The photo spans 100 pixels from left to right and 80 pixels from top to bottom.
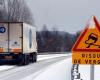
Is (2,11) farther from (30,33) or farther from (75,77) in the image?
(75,77)

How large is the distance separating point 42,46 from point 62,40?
2933 cm

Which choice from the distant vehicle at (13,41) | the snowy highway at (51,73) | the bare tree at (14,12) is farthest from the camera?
the bare tree at (14,12)

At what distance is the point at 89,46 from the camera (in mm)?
10250

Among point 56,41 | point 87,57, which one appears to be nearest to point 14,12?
point 56,41

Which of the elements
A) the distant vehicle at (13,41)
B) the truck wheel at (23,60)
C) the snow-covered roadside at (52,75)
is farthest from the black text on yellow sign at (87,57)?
the truck wheel at (23,60)

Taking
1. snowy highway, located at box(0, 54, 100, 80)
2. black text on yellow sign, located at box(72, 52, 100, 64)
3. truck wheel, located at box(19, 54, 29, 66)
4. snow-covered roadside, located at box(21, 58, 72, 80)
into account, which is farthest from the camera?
truck wheel, located at box(19, 54, 29, 66)

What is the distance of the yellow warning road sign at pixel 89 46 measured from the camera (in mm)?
10109

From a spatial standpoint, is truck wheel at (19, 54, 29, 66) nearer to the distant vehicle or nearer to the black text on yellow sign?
the distant vehicle

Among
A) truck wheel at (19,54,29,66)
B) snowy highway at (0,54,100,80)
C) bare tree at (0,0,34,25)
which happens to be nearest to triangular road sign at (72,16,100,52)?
snowy highway at (0,54,100,80)

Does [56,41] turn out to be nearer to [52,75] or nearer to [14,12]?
[14,12]

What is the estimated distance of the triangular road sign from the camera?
33.1 ft

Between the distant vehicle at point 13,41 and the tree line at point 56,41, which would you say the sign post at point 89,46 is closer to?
the distant vehicle at point 13,41

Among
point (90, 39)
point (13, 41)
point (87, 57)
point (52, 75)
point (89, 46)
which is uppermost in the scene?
point (13, 41)

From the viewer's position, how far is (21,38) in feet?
116
